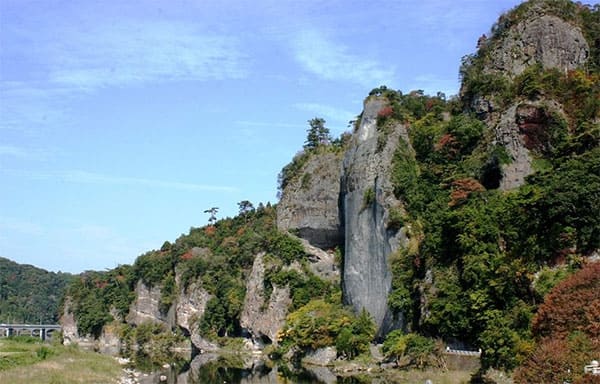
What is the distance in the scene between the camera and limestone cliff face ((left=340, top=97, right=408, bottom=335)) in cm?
5656

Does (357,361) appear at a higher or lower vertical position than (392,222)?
lower

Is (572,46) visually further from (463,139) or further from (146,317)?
(146,317)

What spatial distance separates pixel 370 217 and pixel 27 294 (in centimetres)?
13933

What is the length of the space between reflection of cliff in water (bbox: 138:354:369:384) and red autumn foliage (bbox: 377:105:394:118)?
901 inches

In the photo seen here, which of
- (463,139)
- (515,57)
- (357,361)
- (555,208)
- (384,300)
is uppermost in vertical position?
(515,57)

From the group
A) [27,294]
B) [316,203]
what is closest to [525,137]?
[316,203]

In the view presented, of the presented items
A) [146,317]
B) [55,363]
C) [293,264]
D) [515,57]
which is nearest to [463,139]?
[515,57]

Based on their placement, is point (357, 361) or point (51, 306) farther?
point (51, 306)

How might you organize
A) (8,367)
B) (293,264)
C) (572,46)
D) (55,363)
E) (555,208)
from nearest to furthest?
(555,208) → (8,367) → (55,363) → (572,46) → (293,264)

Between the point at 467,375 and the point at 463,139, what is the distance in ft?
66.5

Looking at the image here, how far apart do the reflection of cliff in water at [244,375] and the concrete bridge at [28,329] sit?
77.5m

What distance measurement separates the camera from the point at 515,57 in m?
53.1

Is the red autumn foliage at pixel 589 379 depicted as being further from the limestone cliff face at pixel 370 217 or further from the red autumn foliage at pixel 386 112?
the red autumn foliage at pixel 386 112

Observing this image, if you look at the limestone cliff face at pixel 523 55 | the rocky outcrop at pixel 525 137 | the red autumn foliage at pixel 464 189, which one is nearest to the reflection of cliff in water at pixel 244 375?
the red autumn foliage at pixel 464 189
